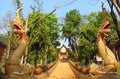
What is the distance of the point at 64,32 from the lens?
48.9m

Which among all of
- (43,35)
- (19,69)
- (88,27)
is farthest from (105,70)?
(88,27)

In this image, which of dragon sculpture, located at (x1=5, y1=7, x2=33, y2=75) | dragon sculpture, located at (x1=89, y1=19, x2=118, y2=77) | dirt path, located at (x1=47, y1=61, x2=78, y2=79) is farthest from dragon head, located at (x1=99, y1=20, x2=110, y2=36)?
dirt path, located at (x1=47, y1=61, x2=78, y2=79)

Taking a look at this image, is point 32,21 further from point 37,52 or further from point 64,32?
point 64,32

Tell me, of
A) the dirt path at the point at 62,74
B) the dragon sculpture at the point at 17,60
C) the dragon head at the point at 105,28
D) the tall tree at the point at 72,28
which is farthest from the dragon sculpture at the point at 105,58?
the tall tree at the point at 72,28

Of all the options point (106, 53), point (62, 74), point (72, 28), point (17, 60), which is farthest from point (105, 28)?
point (72, 28)

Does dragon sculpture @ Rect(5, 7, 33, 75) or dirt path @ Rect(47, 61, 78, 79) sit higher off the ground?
dragon sculpture @ Rect(5, 7, 33, 75)

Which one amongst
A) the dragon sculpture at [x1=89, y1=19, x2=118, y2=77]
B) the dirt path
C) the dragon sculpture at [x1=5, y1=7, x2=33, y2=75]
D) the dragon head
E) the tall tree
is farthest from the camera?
the tall tree

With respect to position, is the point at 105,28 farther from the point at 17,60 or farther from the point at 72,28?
the point at 72,28

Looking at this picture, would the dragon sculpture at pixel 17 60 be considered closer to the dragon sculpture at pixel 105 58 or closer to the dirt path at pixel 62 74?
the dragon sculpture at pixel 105 58

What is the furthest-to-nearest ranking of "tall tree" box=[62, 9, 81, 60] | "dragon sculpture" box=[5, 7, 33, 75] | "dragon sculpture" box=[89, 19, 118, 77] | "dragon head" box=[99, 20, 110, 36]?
"tall tree" box=[62, 9, 81, 60] → "dragon head" box=[99, 20, 110, 36] → "dragon sculpture" box=[89, 19, 118, 77] → "dragon sculpture" box=[5, 7, 33, 75]

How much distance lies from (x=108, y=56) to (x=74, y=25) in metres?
36.3

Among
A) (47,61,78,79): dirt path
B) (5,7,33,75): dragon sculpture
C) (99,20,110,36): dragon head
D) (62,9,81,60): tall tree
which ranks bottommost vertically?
(47,61,78,79): dirt path

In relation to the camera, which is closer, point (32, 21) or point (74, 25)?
point (32, 21)

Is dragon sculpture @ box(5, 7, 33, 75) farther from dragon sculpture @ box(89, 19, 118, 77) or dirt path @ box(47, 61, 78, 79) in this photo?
dirt path @ box(47, 61, 78, 79)
